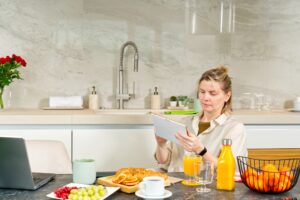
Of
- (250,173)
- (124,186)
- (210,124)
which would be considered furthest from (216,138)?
(124,186)

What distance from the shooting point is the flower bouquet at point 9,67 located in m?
3.75

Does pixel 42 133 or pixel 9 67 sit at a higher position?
pixel 9 67

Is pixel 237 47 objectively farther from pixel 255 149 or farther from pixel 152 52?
pixel 255 149

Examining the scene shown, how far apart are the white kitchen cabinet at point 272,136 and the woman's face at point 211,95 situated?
3.35 feet

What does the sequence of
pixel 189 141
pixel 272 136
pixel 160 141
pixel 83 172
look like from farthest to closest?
pixel 272 136 → pixel 160 141 → pixel 189 141 → pixel 83 172

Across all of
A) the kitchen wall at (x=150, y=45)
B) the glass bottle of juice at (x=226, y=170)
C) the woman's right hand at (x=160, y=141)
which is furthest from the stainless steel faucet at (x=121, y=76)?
the glass bottle of juice at (x=226, y=170)

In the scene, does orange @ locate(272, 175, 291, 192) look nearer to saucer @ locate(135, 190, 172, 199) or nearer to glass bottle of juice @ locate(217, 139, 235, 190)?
glass bottle of juice @ locate(217, 139, 235, 190)

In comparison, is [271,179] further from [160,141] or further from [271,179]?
[160,141]

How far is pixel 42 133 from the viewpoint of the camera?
135 inches

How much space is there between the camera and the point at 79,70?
13.4ft

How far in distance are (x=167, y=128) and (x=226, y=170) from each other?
0.41 meters

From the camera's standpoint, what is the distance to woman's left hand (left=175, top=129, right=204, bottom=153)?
2203mm

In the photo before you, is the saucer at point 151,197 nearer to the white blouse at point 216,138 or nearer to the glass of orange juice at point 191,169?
the glass of orange juice at point 191,169

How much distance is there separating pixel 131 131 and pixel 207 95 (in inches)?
39.7
